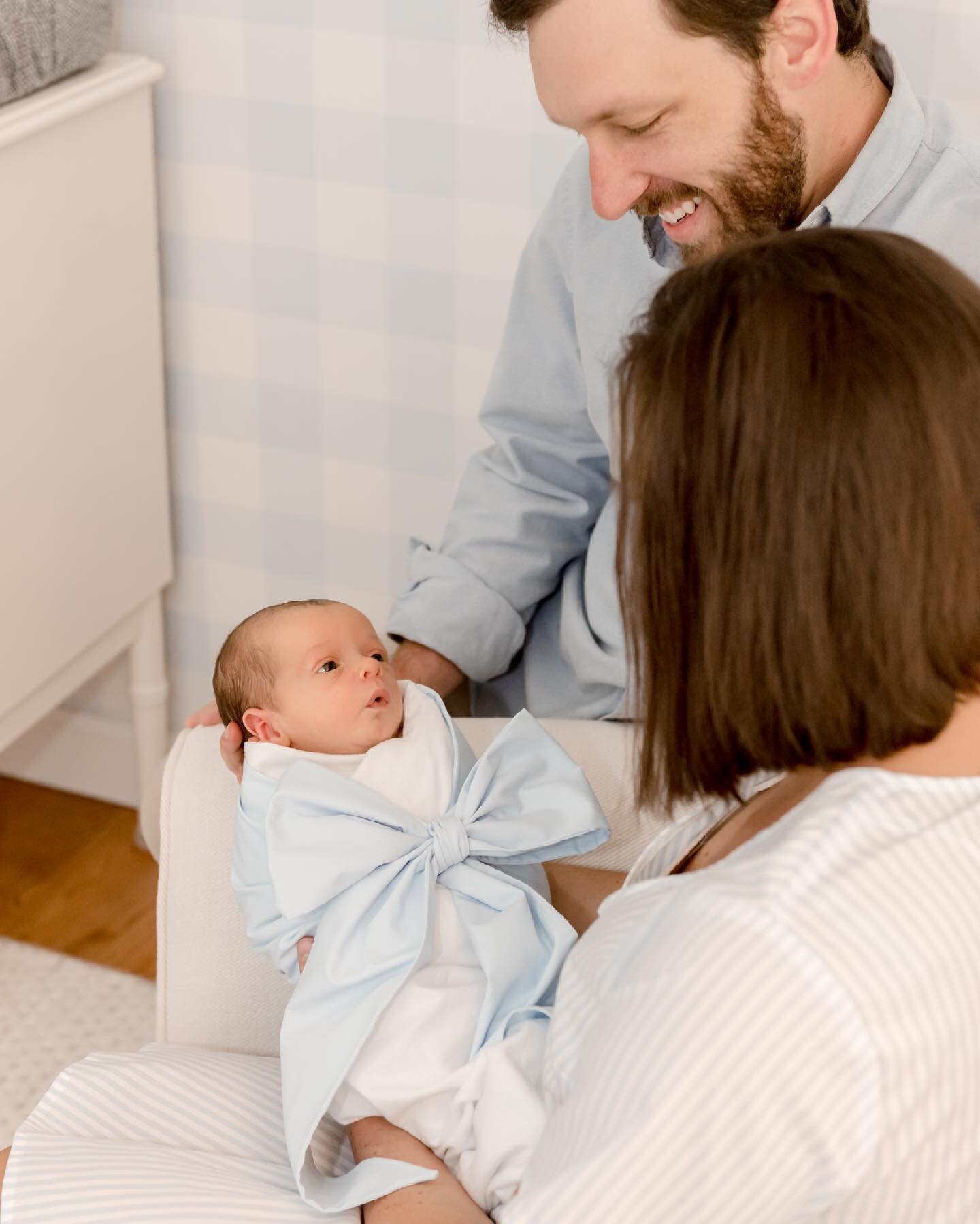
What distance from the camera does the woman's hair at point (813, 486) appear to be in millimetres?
666

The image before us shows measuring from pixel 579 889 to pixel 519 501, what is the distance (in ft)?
1.44

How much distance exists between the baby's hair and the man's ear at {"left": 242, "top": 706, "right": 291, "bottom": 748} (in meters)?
0.01

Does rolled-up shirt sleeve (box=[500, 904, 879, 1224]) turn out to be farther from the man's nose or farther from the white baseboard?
the white baseboard

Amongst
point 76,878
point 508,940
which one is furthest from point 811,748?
point 76,878

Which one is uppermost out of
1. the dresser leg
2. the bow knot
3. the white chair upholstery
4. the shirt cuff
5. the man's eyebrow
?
the man's eyebrow

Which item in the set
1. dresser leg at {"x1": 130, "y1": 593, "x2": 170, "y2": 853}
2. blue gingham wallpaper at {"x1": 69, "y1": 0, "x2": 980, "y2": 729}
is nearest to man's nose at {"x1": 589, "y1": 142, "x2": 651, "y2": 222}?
blue gingham wallpaper at {"x1": 69, "y1": 0, "x2": 980, "y2": 729}

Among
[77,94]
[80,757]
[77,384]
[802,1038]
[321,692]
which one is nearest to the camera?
[802,1038]

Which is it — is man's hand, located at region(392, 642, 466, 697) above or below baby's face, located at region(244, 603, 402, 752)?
below

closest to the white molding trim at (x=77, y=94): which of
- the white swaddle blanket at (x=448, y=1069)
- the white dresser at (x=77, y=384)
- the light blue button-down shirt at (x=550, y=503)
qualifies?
the white dresser at (x=77, y=384)

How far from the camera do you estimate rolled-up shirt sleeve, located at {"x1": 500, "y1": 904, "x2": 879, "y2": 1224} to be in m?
0.63

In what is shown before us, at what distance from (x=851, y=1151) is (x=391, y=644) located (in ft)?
3.13

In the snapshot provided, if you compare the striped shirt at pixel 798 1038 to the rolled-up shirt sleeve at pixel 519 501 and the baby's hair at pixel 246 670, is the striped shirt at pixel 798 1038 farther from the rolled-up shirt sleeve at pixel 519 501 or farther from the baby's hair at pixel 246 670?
the rolled-up shirt sleeve at pixel 519 501

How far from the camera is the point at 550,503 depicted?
56.7 inches

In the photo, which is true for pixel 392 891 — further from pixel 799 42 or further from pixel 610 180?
pixel 799 42
